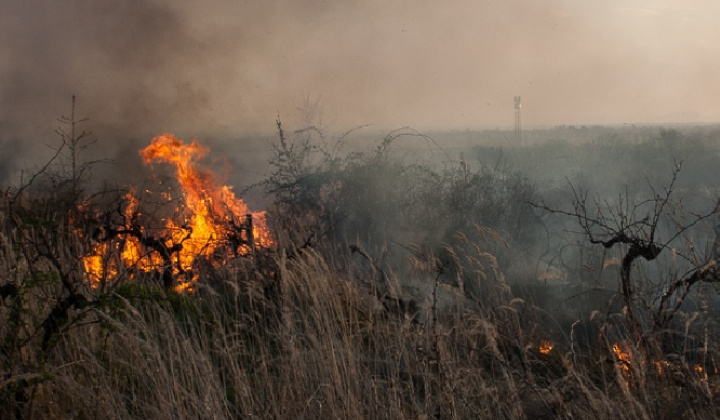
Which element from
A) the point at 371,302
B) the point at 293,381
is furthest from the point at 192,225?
the point at 293,381

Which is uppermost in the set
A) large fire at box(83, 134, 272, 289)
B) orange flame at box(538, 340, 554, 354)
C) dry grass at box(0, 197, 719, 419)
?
large fire at box(83, 134, 272, 289)

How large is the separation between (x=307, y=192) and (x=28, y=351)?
5277mm

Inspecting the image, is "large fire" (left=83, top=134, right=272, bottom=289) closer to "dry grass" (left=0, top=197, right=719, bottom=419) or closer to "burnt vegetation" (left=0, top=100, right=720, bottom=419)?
"burnt vegetation" (left=0, top=100, right=720, bottom=419)

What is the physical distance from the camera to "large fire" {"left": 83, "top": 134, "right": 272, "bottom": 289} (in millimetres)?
5957

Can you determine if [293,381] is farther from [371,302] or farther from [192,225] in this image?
[192,225]

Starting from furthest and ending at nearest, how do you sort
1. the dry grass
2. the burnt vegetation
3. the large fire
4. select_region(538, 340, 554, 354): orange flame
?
1. the large fire
2. select_region(538, 340, 554, 354): orange flame
3. the burnt vegetation
4. the dry grass

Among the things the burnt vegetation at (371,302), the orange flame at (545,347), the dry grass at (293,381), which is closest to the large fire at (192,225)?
the burnt vegetation at (371,302)

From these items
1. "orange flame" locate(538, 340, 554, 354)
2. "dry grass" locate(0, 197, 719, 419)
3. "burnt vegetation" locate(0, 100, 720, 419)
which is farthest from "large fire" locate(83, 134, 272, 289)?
"orange flame" locate(538, 340, 554, 354)

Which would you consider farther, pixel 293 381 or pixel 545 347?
pixel 545 347

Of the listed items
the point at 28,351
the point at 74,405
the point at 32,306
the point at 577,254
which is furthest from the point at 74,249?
the point at 577,254

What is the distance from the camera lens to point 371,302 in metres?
5.02

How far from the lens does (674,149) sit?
1400cm

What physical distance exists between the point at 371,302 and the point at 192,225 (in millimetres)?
3361

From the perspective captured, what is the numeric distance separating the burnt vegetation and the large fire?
0.22 ft
